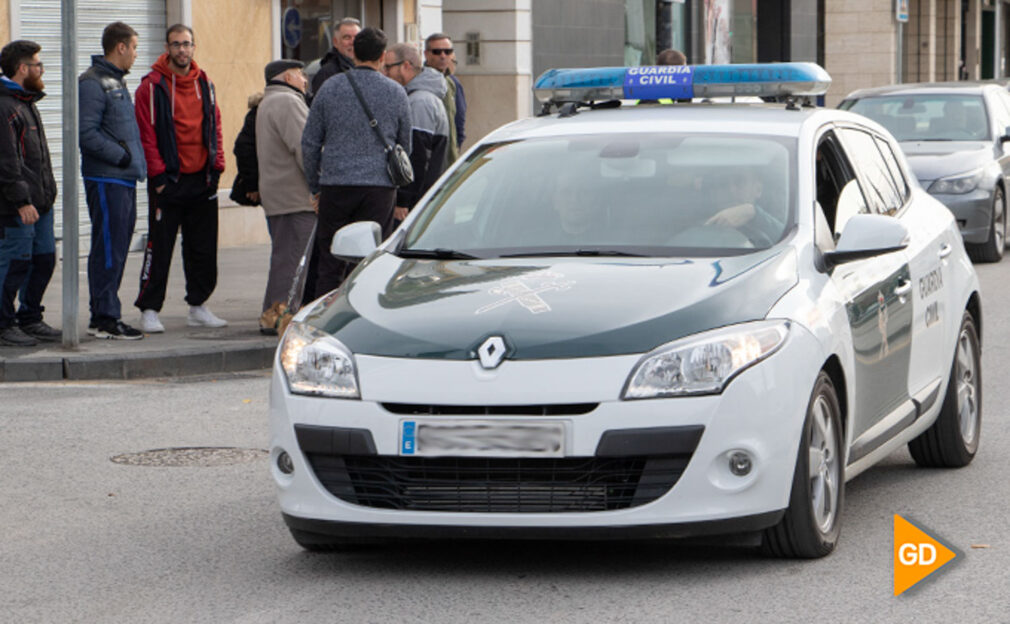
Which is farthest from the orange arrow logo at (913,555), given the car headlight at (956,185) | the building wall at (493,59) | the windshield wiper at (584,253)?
the building wall at (493,59)

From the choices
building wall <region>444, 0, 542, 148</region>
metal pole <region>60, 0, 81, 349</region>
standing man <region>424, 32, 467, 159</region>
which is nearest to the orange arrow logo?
metal pole <region>60, 0, 81, 349</region>

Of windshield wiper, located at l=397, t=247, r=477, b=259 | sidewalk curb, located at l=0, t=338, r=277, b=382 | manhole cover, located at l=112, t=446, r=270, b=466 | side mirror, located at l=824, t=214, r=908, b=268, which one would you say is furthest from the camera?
sidewalk curb, located at l=0, t=338, r=277, b=382

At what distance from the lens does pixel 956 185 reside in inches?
691

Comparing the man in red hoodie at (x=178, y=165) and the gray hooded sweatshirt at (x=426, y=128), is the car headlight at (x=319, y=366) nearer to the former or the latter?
the man in red hoodie at (x=178, y=165)

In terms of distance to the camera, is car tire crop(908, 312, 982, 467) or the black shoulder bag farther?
the black shoulder bag

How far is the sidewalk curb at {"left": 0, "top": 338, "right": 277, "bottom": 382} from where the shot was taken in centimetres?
1088

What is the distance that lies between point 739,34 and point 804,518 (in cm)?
2906

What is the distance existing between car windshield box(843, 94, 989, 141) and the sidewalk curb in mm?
8935

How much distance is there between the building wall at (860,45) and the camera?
43.4 metres

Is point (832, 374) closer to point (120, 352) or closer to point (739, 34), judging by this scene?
point (120, 352)

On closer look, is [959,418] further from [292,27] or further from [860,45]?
[860,45]

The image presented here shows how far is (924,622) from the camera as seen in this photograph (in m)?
5.28

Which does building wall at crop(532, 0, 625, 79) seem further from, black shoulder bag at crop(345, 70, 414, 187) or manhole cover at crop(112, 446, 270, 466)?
manhole cover at crop(112, 446, 270, 466)

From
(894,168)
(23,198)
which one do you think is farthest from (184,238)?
(894,168)
